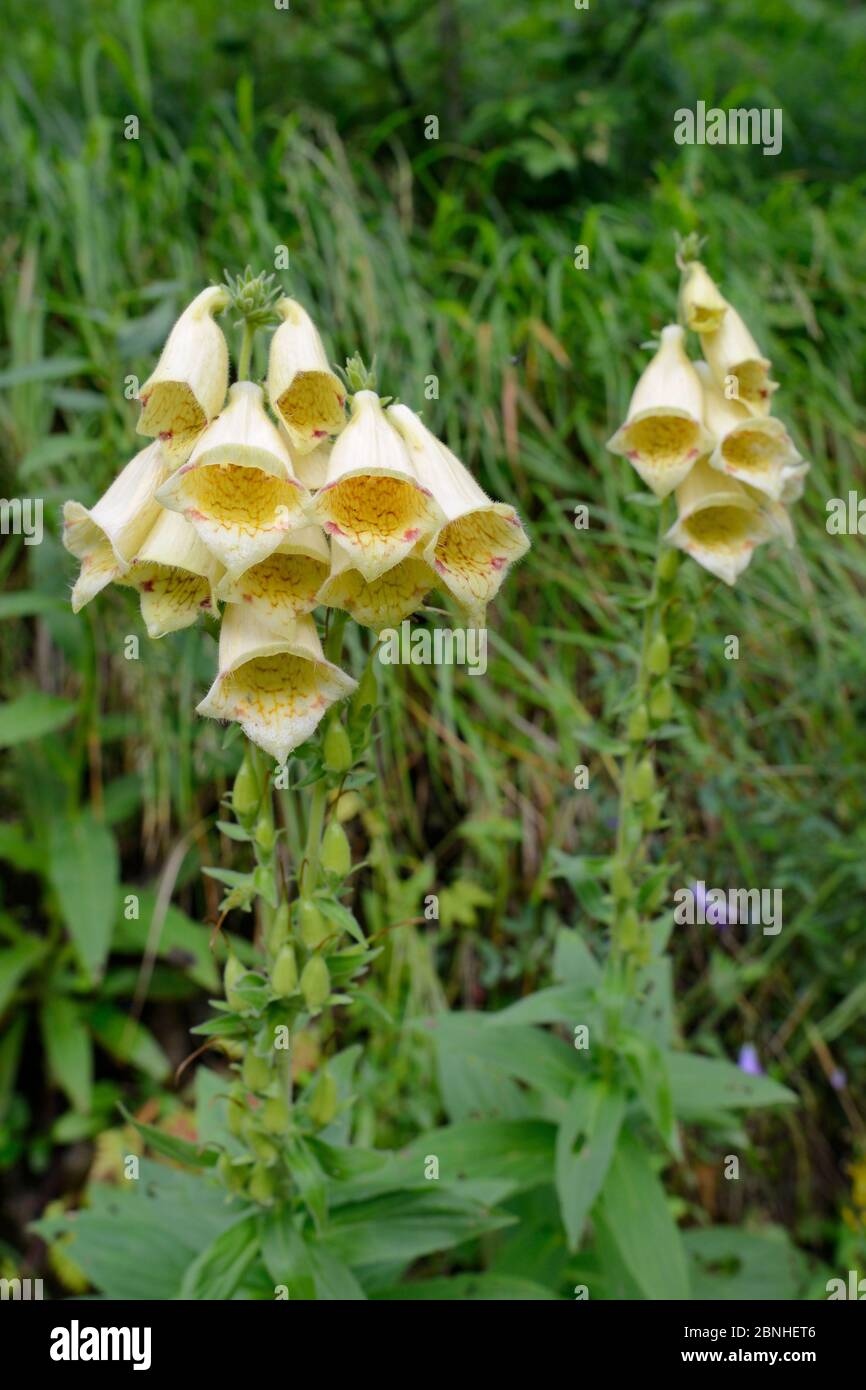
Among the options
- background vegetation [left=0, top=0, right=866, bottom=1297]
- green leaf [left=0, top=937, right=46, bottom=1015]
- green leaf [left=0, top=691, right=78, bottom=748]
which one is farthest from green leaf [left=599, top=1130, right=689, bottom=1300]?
green leaf [left=0, top=691, right=78, bottom=748]

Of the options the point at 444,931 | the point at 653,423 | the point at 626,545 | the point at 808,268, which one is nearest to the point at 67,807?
the point at 444,931

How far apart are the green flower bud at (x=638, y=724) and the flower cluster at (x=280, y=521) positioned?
1.76 ft

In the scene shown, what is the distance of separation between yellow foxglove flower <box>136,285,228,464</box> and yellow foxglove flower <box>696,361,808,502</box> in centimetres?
67

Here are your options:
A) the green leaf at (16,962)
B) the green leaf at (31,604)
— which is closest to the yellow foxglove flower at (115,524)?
the green leaf at (31,604)

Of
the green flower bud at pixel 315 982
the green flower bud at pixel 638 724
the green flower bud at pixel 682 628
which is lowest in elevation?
the green flower bud at pixel 315 982

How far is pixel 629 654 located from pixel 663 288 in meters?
1.62

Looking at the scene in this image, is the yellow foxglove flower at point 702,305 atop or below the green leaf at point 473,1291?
atop

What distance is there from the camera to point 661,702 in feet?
5.12

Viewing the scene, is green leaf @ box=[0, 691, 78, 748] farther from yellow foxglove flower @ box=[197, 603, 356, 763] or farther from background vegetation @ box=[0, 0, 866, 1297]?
yellow foxglove flower @ box=[197, 603, 356, 763]

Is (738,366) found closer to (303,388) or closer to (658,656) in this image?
(658,656)

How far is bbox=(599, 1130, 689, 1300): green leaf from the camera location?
1.54 metres

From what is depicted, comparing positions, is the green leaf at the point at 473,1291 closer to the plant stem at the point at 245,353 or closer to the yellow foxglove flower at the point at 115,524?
the yellow foxglove flower at the point at 115,524

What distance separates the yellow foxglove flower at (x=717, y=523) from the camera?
145 centimetres
